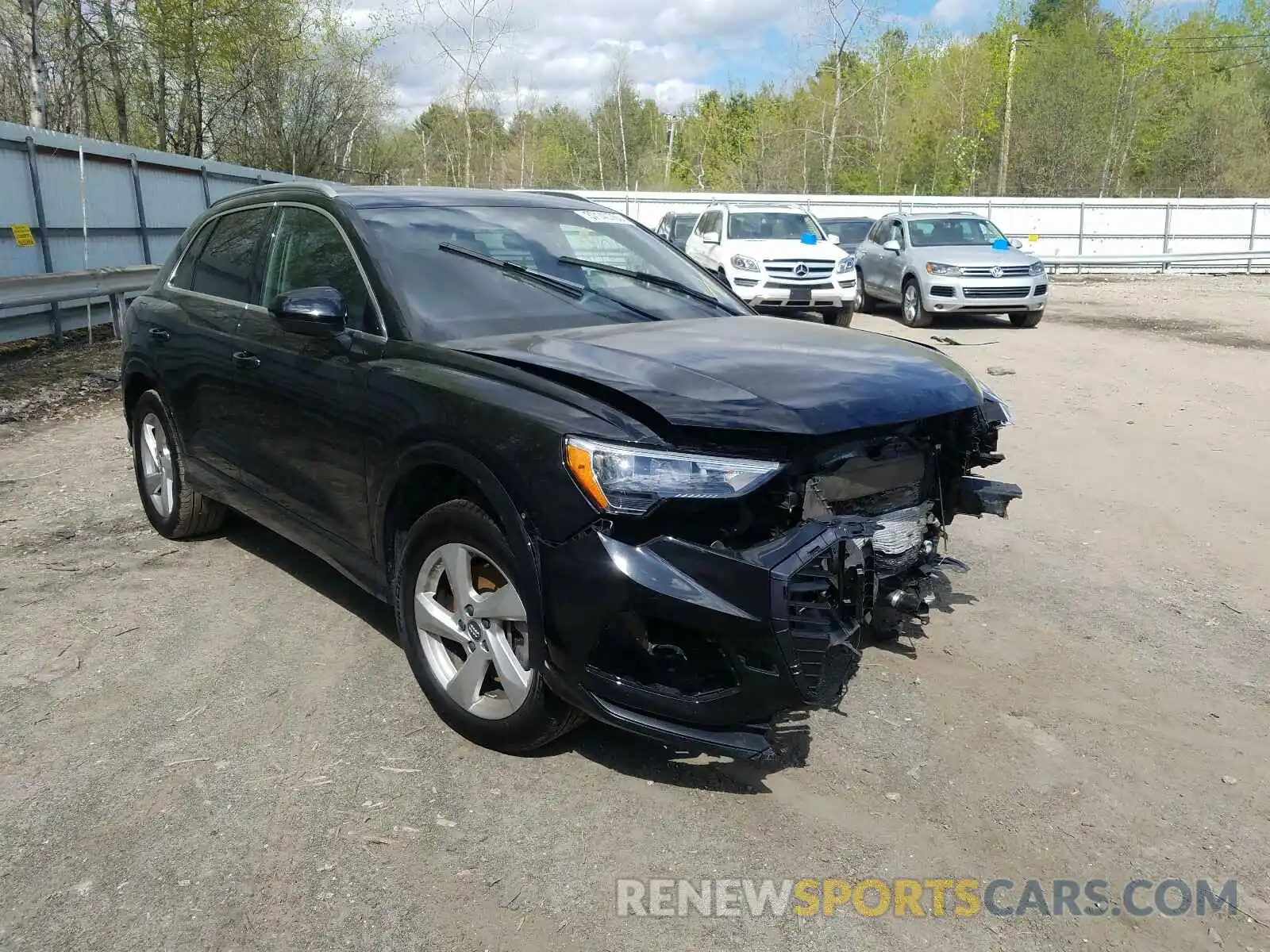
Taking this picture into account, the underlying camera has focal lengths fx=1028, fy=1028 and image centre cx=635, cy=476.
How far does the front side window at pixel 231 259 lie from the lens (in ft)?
15.4

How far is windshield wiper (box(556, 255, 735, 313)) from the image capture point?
4.35 m

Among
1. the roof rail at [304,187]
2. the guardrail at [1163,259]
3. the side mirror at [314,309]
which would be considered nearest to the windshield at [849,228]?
the guardrail at [1163,259]

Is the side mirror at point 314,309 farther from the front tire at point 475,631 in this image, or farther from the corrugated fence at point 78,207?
the corrugated fence at point 78,207

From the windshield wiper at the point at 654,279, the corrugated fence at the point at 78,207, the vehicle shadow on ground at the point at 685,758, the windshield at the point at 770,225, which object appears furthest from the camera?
the windshield at the point at 770,225

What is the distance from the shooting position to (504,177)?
6131 centimetres

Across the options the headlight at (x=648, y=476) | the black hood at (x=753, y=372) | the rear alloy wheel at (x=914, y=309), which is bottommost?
the rear alloy wheel at (x=914, y=309)

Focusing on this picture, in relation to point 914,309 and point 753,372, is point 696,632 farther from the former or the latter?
point 914,309

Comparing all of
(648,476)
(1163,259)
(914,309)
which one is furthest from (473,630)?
(1163,259)

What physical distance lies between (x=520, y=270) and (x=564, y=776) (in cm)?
196

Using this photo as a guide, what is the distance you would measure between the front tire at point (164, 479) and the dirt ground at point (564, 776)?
18 cm

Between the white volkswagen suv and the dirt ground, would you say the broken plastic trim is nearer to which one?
the dirt ground

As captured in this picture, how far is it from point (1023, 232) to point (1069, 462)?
24562mm

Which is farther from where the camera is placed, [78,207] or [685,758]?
[78,207]

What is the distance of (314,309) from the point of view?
365 cm
